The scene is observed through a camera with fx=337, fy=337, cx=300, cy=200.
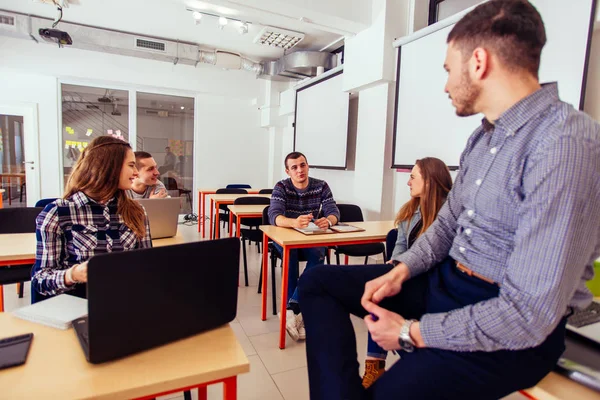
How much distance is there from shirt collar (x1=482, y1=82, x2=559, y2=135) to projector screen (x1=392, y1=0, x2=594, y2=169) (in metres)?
1.82

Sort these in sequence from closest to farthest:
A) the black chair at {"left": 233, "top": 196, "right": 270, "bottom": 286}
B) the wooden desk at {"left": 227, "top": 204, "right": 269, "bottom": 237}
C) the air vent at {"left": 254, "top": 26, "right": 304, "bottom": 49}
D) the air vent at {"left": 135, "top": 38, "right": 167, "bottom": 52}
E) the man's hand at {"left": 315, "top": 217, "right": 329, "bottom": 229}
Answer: the man's hand at {"left": 315, "top": 217, "right": 329, "bottom": 229} < the wooden desk at {"left": 227, "top": 204, "right": 269, "bottom": 237} < the black chair at {"left": 233, "top": 196, "right": 270, "bottom": 286} < the air vent at {"left": 254, "top": 26, "right": 304, "bottom": 49} < the air vent at {"left": 135, "top": 38, "right": 167, "bottom": 52}

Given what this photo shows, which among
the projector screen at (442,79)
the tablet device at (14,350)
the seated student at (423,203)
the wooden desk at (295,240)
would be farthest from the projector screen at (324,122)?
the tablet device at (14,350)

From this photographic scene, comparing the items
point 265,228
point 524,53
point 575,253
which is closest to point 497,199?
point 575,253

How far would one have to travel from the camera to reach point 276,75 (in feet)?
19.2

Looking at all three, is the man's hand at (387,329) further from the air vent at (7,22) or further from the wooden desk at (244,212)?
the air vent at (7,22)

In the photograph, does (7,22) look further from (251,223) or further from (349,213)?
(349,213)

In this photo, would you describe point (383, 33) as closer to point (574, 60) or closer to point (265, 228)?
point (574, 60)

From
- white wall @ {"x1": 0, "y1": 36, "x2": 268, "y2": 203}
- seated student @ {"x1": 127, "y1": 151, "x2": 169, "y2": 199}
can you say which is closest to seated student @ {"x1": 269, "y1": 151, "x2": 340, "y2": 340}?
seated student @ {"x1": 127, "y1": 151, "x2": 169, "y2": 199}

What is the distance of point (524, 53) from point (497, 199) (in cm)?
36

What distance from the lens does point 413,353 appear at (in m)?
0.83

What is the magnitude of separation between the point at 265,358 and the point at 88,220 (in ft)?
4.22

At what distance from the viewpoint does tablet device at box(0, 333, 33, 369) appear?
2.31ft

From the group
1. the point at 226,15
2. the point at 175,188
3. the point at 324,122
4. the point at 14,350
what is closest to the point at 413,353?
the point at 14,350

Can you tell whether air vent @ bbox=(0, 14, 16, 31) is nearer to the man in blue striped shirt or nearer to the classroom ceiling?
the classroom ceiling
